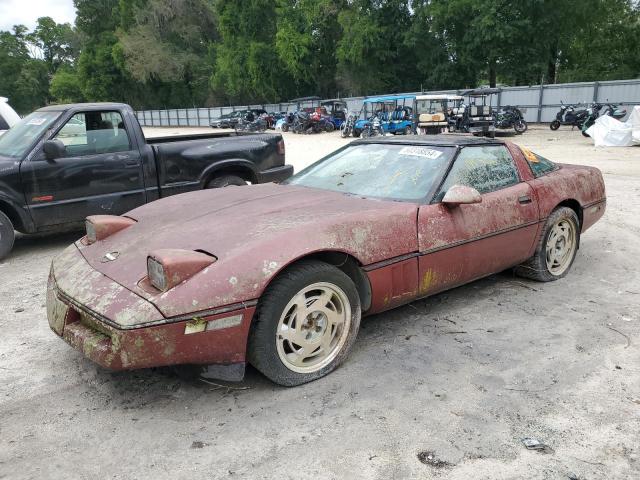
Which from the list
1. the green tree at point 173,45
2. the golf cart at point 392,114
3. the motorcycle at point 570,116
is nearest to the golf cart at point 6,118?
the golf cart at point 392,114

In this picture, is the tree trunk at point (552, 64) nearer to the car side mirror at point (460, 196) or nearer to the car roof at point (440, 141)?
the car roof at point (440, 141)

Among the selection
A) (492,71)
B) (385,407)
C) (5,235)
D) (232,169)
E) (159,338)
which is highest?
(492,71)

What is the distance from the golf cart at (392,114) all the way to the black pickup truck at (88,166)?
17504 millimetres

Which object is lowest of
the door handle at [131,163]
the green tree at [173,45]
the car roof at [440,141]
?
the door handle at [131,163]

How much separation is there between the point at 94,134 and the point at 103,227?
3106 mm

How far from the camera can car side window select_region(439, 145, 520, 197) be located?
12.8ft

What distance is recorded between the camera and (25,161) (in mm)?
5730

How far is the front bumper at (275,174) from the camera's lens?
738 centimetres

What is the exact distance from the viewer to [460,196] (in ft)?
11.6

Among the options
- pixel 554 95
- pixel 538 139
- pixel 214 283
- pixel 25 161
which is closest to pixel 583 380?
pixel 214 283

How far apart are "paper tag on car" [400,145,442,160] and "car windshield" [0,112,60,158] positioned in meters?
4.21

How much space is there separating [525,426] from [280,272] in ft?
4.79

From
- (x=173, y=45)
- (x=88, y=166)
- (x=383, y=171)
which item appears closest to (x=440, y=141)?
(x=383, y=171)

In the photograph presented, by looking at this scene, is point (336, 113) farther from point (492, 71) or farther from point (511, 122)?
point (492, 71)
